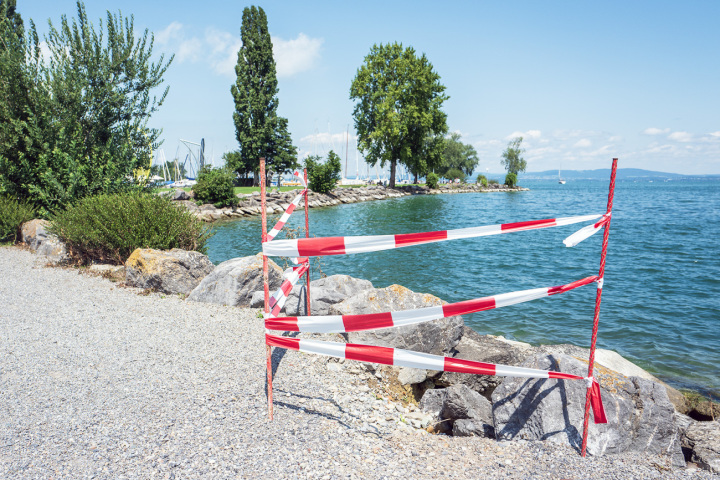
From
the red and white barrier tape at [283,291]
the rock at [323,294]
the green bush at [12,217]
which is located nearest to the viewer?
the red and white barrier tape at [283,291]

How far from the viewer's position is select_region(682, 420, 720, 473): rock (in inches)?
175

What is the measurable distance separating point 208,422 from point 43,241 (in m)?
13.4

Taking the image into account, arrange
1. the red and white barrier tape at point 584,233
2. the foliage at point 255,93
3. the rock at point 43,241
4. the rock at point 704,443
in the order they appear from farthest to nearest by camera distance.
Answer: the foliage at point 255,93 < the rock at point 43,241 < the rock at point 704,443 < the red and white barrier tape at point 584,233

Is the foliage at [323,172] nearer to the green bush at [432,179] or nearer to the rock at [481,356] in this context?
the green bush at [432,179]

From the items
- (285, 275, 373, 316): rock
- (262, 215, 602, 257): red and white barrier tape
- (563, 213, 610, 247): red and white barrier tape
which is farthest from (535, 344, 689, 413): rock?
(285, 275, 373, 316): rock

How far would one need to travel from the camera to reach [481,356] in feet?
22.5

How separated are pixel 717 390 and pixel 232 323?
8.64 meters

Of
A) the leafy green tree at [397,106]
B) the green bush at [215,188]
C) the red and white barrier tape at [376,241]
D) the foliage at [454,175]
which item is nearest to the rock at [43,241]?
the red and white barrier tape at [376,241]

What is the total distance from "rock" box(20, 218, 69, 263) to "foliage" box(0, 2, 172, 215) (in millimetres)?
785

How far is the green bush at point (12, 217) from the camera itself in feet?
52.0

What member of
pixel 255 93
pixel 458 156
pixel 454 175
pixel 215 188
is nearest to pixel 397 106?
pixel 255 93

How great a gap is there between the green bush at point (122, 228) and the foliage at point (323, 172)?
41.0 metres

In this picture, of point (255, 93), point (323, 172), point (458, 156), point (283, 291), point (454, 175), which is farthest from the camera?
point (458, 156)

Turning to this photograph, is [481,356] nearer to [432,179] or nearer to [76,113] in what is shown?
[76,113]
